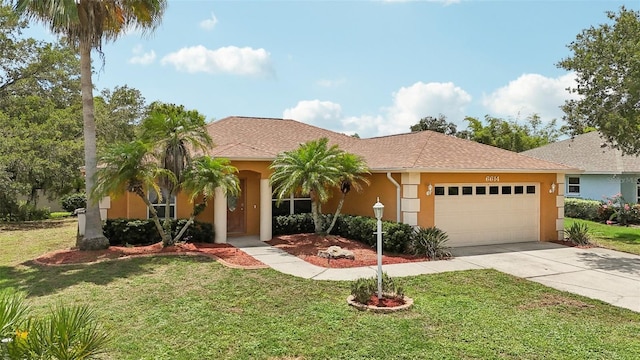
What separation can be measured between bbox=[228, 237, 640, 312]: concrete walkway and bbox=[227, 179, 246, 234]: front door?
6.96 feet

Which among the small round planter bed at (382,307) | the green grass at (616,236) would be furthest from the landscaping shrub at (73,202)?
the green grass at (616,236)

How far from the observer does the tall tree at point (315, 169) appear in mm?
13570

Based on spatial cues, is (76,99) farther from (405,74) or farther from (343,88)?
(405,74)

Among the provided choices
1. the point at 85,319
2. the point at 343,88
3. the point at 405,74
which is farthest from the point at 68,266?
the point at 405,74

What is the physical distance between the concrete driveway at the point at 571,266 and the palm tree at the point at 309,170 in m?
→ 4.61

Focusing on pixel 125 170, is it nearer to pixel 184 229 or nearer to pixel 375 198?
pixel 184 229

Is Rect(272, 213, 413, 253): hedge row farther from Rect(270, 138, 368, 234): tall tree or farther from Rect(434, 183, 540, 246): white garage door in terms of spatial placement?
Rect(434, 183, 540, 246): white garage door

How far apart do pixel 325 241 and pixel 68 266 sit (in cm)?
753

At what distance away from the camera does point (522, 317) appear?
718 centimetres

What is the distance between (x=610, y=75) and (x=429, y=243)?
7533 mm

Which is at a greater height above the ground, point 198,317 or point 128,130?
point 128,130

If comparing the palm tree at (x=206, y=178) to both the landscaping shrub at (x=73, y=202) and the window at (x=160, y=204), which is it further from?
the landscaping shrub at (x=73, y=202)

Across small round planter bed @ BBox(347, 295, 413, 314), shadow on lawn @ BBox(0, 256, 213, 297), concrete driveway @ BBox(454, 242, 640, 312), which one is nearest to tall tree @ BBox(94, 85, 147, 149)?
shadow on lawn @ BBox(0, 256, 213, 297)

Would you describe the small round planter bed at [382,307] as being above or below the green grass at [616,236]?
below
